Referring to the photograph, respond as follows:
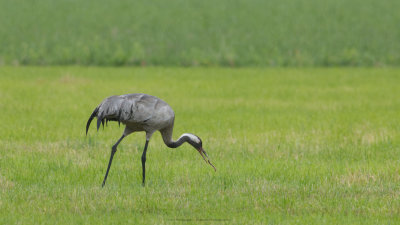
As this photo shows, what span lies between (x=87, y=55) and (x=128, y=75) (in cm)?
473

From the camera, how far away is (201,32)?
33656 mm

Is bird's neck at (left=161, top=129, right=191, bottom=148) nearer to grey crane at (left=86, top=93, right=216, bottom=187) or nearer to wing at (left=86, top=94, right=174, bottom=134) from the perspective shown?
grey crane at (left=86, top=93, right=216, bottom=187)

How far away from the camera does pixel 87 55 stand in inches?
1079

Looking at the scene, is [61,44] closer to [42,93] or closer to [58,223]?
[42,93]

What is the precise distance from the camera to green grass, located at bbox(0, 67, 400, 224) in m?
7.80

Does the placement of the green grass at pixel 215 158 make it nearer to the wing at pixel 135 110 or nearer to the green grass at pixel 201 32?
the wing at pixel 135 110

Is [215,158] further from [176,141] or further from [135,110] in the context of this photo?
[135,110]

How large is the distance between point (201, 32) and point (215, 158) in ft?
76.0

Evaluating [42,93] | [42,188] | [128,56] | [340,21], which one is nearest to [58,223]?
[42,188]

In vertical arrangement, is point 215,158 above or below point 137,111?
below

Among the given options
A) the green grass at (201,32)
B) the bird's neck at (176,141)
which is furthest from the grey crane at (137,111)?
the green grass at (201,32)

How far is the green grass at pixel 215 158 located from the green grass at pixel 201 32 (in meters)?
6.87

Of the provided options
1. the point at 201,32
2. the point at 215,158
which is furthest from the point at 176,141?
the point at 201,32

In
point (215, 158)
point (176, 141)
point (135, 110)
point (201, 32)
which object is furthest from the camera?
point (201, 32)
